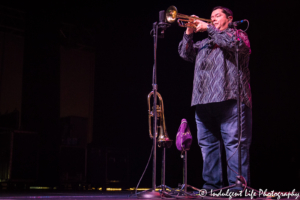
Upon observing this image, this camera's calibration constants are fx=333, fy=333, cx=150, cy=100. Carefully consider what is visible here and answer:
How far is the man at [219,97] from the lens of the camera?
8.24 ft

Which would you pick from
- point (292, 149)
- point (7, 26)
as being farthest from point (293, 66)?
point (7, 26)

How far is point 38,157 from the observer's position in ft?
15.6

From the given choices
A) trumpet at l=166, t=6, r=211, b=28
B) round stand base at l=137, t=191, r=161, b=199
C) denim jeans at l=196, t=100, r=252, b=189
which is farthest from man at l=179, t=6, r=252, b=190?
round stand base at l=137, t=191, r=161, b=199

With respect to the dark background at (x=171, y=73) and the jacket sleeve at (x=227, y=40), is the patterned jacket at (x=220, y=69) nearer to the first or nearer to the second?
the jacket sleeve at (x=227, y=40)

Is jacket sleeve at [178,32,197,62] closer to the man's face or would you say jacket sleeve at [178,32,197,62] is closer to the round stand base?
the man's face

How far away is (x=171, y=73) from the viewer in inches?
217

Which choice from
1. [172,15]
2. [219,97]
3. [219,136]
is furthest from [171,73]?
[219,97]

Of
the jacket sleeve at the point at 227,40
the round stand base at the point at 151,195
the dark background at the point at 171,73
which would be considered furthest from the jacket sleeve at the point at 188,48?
the dark background at the point at 171,73

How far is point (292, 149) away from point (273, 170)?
1.48 ft

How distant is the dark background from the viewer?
5020 mm

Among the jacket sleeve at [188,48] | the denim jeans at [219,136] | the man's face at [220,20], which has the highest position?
the man's face at [220,20]

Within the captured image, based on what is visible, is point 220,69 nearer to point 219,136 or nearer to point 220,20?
point 220,20

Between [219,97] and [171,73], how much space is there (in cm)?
299

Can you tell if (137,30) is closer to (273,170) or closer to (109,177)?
(109,177)
